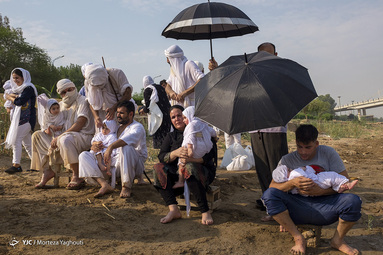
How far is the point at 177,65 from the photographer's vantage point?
19.3 feet

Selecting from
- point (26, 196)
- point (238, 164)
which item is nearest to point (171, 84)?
point (238, 164)

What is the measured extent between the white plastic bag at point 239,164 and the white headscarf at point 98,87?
2.53 meters

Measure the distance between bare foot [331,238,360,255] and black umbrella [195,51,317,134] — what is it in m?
1.21

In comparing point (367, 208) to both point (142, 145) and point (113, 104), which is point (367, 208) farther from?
point (113, 104)

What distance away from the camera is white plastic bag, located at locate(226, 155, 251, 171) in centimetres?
667

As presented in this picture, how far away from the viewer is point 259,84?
3139 mm

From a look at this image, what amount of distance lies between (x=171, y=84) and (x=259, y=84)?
3.00 m

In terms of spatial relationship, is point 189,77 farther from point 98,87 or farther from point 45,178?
point 45,178

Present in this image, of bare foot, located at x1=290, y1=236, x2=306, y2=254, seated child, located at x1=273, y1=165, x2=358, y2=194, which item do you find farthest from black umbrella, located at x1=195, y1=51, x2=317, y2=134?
bare foot, located at x1=290, y1=236, x2=306, y2=254

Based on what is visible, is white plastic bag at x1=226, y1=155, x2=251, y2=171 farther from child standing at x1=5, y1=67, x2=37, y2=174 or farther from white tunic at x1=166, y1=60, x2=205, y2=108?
child standing at x1=5, y1=67, x2=37, y2=174

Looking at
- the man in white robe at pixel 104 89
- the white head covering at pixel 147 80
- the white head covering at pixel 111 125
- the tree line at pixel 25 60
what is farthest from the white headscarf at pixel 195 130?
the tree line at pixel 25 60

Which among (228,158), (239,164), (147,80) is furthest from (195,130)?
(147,80)

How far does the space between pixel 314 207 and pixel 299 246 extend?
0.37m

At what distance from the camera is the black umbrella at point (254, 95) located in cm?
305
